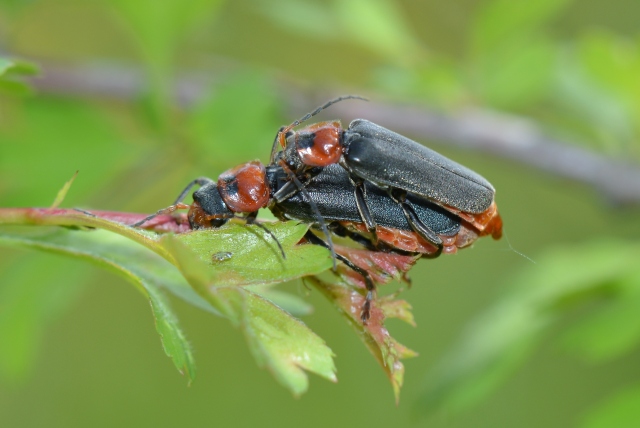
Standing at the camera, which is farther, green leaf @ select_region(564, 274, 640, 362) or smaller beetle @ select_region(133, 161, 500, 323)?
green leaf @ select_region(564, 274, 640, 362)

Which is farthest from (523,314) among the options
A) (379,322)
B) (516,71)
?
(379,322)

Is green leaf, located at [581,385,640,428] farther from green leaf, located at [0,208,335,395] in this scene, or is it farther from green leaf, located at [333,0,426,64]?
green leaf, located at [333,0,426,64]

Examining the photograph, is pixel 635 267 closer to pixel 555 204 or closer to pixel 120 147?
pixel 120 147

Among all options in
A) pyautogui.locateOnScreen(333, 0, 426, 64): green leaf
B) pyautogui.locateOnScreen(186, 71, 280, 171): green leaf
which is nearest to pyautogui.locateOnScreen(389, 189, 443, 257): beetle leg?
pyautogui.locateOnScreen(186, 71, 280, 171): green leaf

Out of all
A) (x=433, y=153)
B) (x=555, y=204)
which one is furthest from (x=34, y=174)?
(x=555, y=204)

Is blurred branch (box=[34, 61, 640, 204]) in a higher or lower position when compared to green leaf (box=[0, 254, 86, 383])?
higher

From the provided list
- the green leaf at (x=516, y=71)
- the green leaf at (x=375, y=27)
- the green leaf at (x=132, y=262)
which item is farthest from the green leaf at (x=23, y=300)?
the green leaf at (x=516, y=71)
